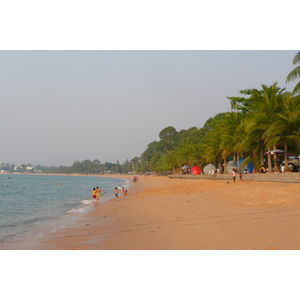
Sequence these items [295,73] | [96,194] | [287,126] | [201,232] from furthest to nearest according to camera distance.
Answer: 1. [96,194]
2. [287,126]
3. [295,73]
4. [201,232]

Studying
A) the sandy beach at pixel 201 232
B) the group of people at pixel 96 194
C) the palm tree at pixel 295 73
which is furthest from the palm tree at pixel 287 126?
the group of people at pixel 96 194

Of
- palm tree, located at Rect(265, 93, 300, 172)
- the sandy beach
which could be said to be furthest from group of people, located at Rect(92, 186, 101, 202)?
palm tree, located at Rect(265, 93, 300, 172)

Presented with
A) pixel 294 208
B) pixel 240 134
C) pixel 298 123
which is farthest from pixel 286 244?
pixel 240 134

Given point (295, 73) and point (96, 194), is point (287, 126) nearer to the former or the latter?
point (295, 73)

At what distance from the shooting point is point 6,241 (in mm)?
11141

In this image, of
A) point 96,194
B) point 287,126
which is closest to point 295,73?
point 287,126

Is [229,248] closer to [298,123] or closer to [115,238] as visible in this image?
Result: [115,238]

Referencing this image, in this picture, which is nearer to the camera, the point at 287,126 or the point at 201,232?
the point at 201,232

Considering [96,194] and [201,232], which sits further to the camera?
[96,194]

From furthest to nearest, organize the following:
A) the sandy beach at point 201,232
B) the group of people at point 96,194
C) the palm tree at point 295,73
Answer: the group of people at point 96,194, the palm tree at point 295,73, the sandy beach at point 201,232

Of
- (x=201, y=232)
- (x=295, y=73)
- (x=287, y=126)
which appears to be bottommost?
(x=201, y=232)

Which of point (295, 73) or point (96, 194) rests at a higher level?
point (295, 73)

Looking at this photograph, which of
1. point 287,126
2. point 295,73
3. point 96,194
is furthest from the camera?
point 96,194

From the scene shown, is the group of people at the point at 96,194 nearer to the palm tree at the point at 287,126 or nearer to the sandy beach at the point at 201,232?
the sandy beach at the point at 201,232
